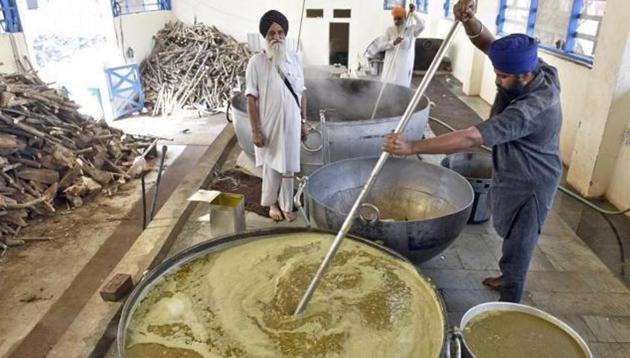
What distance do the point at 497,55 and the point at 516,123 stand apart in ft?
1.07

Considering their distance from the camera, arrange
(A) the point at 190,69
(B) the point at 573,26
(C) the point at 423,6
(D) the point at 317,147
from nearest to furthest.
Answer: (D) the point at 317,147 < (B) the point at 573,26 < (A) the point at 190,69 < (C) the point at 423,6

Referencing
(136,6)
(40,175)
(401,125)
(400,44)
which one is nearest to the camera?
(401,125)

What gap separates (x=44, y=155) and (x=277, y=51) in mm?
4648

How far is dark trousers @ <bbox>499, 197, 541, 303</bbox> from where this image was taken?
2.26 meters

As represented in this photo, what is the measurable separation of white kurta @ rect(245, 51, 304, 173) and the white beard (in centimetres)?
3

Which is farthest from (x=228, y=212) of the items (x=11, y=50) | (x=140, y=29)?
(x=140, y=29)

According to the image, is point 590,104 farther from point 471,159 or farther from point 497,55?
point 497,55

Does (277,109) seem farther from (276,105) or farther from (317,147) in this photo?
(317,147)

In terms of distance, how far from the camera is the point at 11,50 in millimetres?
7184

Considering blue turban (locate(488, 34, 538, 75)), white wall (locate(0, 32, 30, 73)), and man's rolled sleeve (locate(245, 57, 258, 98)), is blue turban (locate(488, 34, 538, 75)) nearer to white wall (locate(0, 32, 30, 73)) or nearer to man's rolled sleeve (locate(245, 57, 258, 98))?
man's rolled sleeve (locate(245, 57, 258, 98))

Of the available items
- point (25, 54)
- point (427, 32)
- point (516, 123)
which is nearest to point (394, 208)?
point (516, 123)

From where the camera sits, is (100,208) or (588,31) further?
(100,208)

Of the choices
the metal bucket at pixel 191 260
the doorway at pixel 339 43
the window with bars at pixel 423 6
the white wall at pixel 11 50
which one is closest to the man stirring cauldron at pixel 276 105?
the metal bucket at pixel 191 260

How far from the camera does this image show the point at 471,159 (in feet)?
12.9
